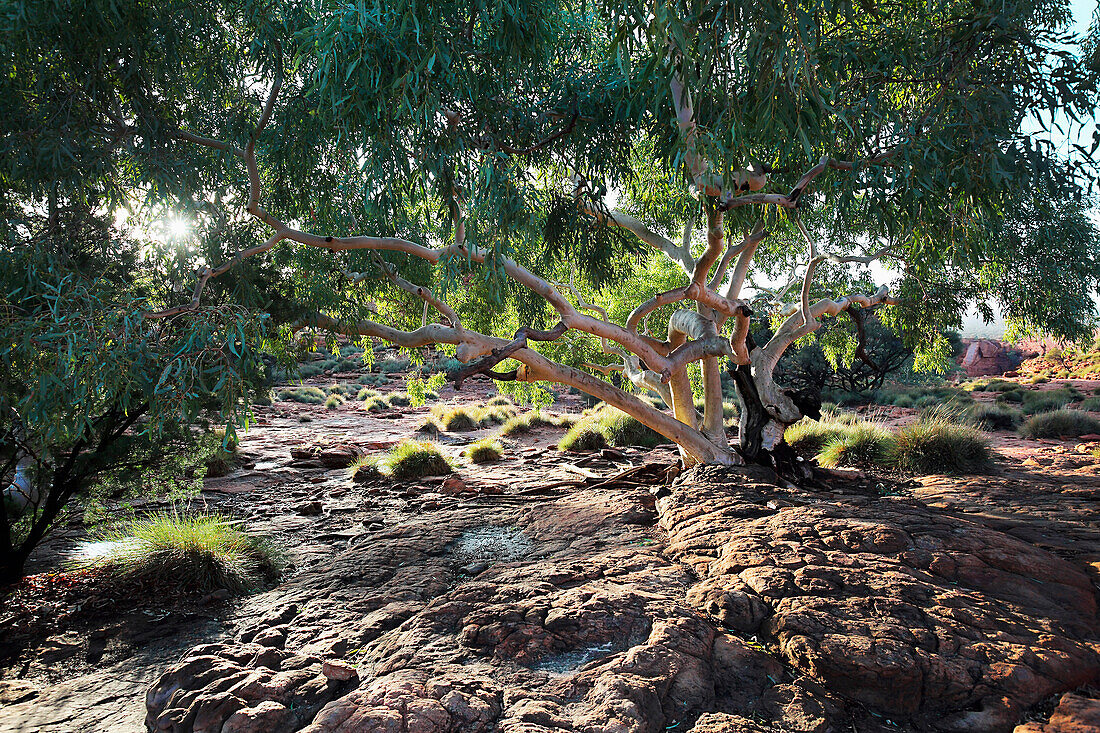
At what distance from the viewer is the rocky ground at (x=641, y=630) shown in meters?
2.82

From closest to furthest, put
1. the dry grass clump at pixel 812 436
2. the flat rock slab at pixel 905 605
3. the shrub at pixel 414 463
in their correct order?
1. the flat rock slab at pixel 905 605
2. the shrub at pixel 414 463
3. the dry grass clump at pixel 812 436

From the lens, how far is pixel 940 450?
9.23 m

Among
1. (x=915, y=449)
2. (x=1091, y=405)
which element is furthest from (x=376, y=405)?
(x=1091, y=405)

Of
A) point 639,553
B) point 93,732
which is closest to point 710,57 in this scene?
point 639,553

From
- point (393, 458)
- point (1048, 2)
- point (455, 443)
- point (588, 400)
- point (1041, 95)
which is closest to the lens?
point (1041, 95)

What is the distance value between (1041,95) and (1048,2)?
73.3 inches

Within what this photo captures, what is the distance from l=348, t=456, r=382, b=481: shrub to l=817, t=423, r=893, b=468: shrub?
26.1ft

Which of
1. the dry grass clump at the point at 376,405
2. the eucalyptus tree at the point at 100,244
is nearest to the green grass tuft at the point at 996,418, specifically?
the eucalyptus tree at the point at 100,244

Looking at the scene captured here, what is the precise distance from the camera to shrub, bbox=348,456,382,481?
10594 millimetres

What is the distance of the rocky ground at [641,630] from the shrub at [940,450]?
211 centimetres

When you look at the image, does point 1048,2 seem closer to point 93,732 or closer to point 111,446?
point 93,732

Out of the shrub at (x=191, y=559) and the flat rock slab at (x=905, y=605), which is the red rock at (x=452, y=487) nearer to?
the shrub at (x=191, y=559)

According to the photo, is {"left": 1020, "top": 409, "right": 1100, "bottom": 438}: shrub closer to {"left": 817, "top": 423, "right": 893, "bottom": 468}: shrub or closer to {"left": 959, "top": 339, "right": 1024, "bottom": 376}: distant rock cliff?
{"left": 817, "top": 423, "right": 893, "bottom": 468}: shrub

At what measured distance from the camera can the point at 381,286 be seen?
8.48 metres
